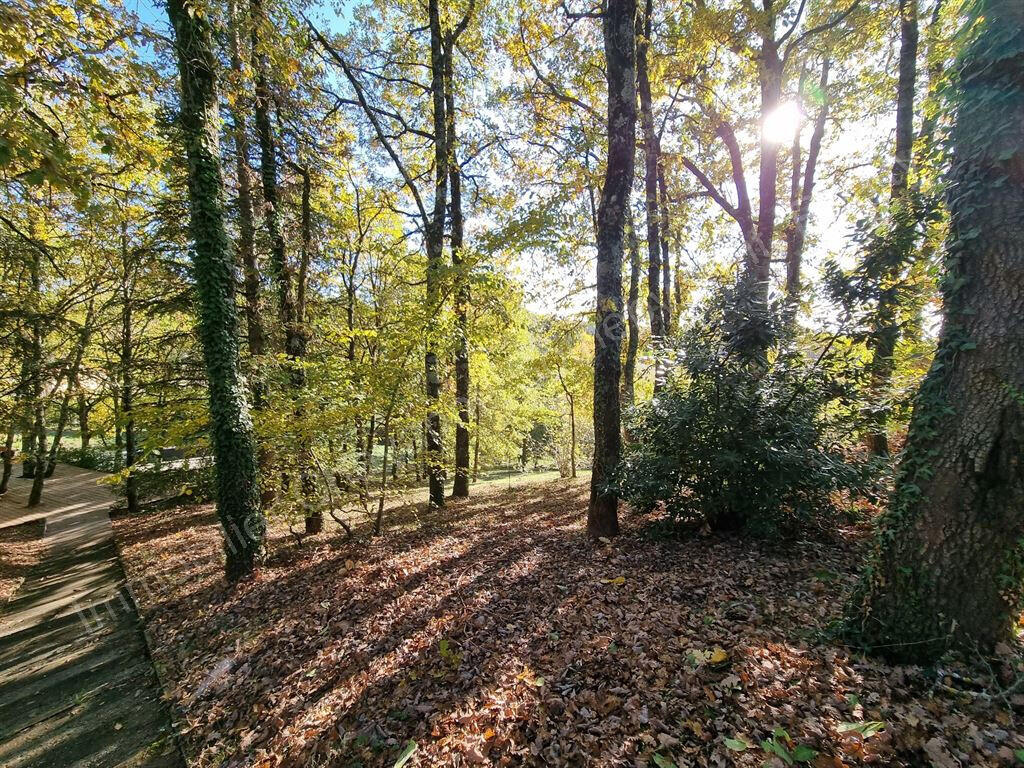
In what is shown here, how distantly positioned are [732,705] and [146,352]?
40.3ft

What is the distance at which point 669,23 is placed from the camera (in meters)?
8.57

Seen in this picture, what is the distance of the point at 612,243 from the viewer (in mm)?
5469

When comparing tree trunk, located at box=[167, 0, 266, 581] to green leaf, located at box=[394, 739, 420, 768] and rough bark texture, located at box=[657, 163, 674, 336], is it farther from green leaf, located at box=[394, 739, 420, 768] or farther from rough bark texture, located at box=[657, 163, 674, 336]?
rough bark texture, located at box=[657, 163, 674, 336]

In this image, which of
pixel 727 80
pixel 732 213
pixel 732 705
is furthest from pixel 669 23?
pixel 732 705

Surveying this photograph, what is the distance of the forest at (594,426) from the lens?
252cm

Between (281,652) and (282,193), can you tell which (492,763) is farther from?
(282,193)

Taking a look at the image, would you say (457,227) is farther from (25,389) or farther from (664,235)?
(25,389)

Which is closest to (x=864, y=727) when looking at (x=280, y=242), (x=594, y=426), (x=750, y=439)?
(x=750, y=439)

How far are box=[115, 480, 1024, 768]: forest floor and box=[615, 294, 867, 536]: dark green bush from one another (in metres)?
0.47

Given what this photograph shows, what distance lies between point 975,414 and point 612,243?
13.0ft

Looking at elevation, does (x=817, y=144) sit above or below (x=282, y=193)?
above

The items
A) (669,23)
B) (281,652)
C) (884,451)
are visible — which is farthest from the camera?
(669,23)

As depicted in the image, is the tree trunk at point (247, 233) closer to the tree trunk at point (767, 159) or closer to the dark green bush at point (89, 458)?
the tree trunk at point (767, 159)

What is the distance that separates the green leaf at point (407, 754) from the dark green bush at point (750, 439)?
3.47m
